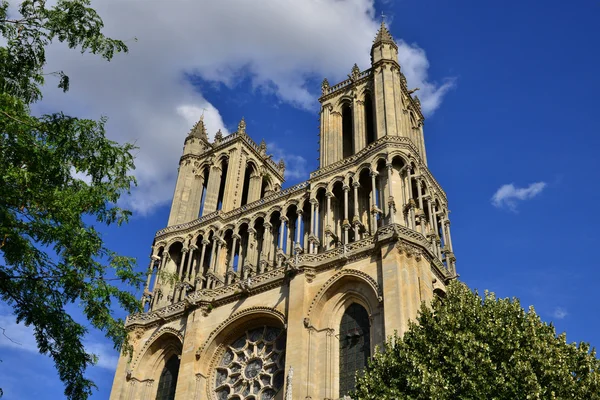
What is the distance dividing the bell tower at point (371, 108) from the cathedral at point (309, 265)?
0.27ft

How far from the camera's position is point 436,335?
19312 millimetres

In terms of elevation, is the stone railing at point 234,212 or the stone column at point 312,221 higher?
the stone railing at point 234,212

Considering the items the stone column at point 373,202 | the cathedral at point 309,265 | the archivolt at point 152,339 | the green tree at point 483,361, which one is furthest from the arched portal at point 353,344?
the archivolt at point 152,339

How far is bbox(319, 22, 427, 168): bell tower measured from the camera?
111 ft

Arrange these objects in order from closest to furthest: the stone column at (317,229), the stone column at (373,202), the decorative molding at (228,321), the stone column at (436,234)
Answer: the stone column at (373,202)
the decorative molding at (228,321)
the stone column at (436,234)
the stone column at (317,229)

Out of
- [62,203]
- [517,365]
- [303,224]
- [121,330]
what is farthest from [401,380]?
[303,224]

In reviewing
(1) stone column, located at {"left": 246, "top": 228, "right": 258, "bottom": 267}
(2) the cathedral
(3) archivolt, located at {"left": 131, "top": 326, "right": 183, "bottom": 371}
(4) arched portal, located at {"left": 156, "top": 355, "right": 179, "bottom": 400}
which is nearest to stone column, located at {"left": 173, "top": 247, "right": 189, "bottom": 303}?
(2) the cathedral

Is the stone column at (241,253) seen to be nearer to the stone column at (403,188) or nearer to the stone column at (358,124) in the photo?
the stone column at (358,124)

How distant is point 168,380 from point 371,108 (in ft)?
58.8

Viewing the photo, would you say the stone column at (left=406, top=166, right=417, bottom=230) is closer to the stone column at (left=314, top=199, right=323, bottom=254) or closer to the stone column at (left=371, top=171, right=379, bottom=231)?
the stone column at (left=371, top=171, right=379, bottom=231)

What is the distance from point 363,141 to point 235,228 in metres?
8.17

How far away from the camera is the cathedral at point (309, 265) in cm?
2667

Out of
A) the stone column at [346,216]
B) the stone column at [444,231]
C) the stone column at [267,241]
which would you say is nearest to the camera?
the stone column at [346,216]

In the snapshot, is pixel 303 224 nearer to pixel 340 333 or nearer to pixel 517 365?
pixel 340 333
